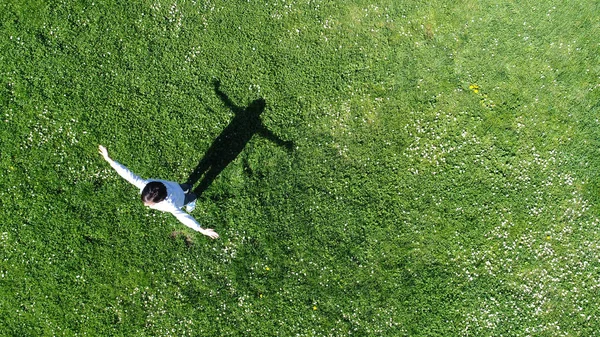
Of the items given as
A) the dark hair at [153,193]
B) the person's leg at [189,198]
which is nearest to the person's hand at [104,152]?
the dark hair at [153,193]

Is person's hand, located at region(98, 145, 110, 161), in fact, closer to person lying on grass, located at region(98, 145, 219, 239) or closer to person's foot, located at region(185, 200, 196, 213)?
person lying on grass, located at region(98, 145, 219, 239)

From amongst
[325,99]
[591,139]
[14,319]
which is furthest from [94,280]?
[591,139]

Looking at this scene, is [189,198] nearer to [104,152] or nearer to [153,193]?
[153,193]

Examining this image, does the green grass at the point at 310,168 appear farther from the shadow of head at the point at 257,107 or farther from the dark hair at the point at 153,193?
the dark hair at the point at 153,193

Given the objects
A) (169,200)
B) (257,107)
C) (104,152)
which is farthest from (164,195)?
(257,107)

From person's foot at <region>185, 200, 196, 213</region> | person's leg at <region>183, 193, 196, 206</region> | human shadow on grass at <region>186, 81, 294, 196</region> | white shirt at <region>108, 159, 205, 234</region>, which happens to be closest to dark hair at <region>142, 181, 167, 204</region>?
white shirt at <region>108, 159, 205, 234</region>
